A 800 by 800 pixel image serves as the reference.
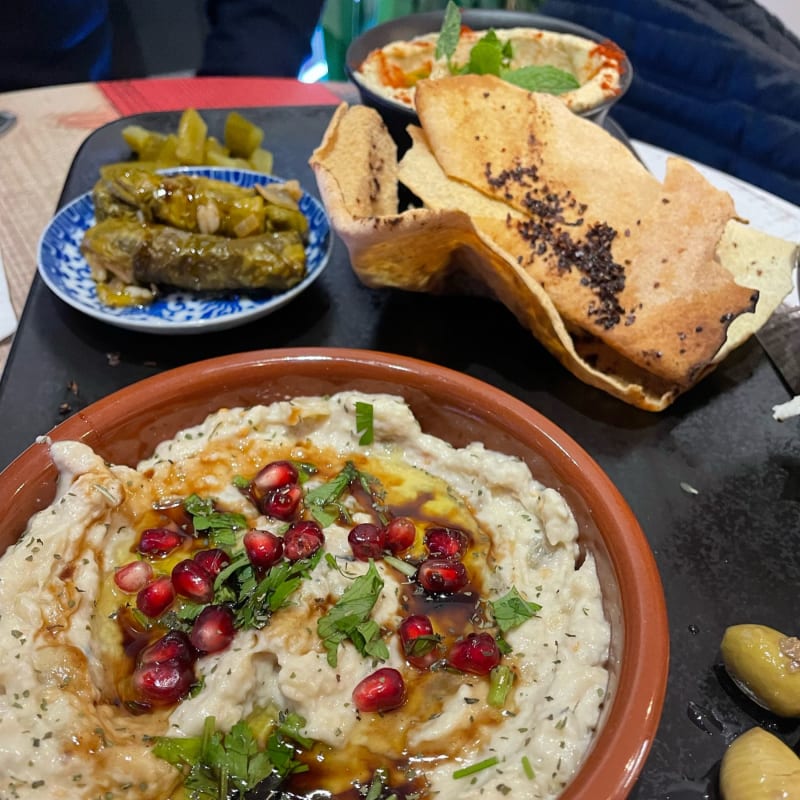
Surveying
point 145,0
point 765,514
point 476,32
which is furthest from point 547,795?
point 145,0

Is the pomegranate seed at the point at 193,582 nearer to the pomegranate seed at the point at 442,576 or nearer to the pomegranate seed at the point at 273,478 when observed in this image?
the pomegranate seed at the point at 273,478

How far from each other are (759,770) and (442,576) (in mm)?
656

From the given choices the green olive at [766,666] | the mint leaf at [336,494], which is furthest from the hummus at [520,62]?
the green olive at [766,666]

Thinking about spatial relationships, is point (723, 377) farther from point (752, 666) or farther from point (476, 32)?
point (476, 32)

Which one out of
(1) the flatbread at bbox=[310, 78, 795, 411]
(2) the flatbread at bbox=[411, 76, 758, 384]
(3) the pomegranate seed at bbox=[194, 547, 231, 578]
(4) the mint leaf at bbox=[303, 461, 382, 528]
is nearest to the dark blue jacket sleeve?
(1) the flatbread at bbox=[310, 78, 795, 411]

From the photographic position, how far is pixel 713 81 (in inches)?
161

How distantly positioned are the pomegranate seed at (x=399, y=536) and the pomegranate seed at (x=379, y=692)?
0.98 feet

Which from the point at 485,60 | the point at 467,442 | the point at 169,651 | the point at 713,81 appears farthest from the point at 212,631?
the point at 713,81

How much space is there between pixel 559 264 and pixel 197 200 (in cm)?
119

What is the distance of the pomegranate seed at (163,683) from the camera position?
1431 millimetres

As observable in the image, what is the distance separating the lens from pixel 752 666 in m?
1.56

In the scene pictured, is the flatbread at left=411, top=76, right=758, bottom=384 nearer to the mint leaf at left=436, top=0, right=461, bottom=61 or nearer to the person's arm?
the mint leaf at left=436, top=0, right=461, bottom=61

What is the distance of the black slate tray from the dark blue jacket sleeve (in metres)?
1.97

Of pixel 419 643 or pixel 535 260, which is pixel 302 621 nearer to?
pixel 419 643
